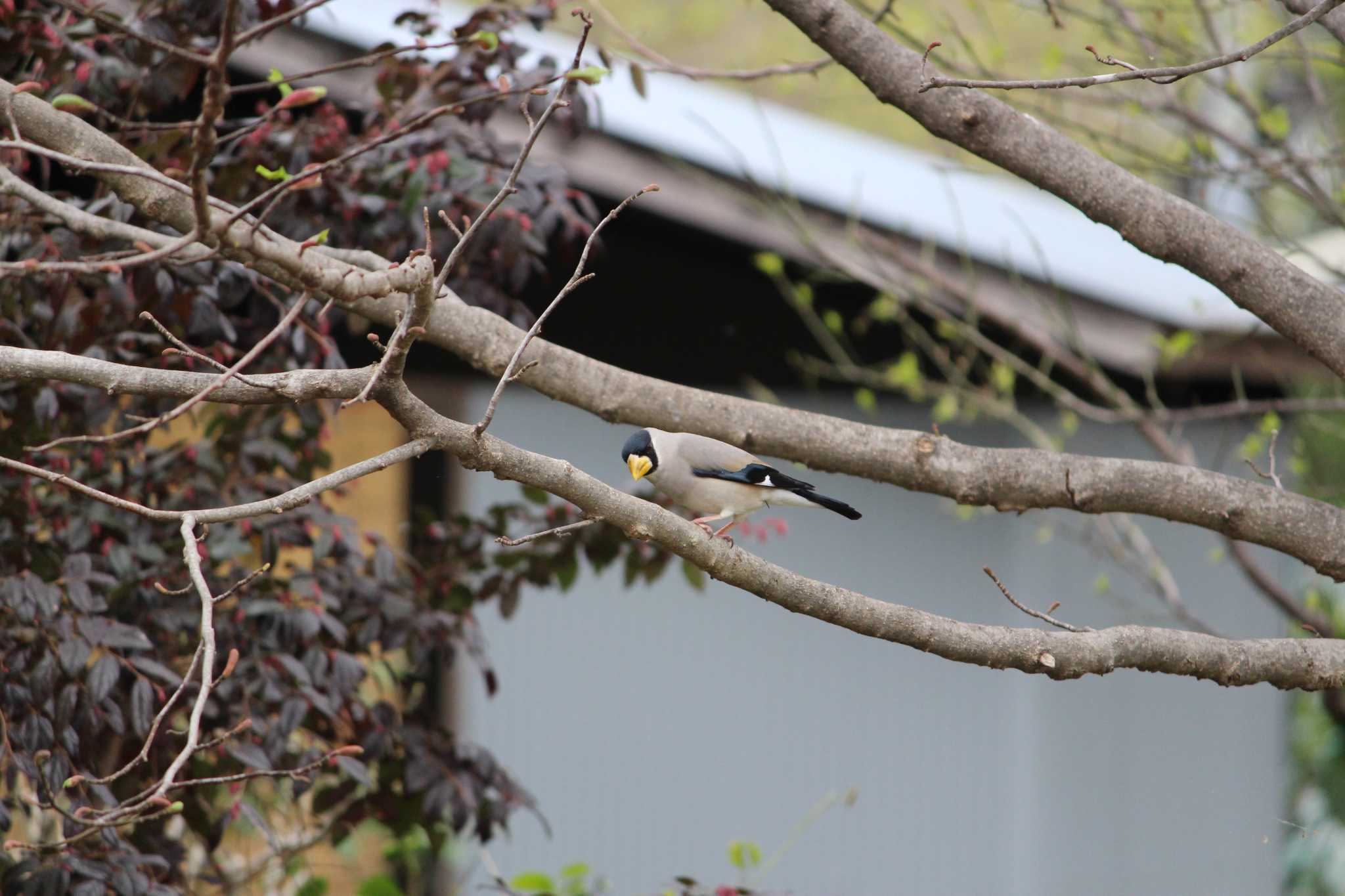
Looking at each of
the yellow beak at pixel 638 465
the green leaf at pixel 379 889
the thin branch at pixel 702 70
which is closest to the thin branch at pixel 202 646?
the yellow beak at pixel 638 465

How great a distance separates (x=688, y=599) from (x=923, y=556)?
44.5 inches

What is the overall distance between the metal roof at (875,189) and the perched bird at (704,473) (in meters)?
1.78

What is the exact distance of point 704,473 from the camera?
3.03m

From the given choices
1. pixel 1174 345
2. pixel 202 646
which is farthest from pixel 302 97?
pixel 1174 345

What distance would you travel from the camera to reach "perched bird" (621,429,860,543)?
117 inches

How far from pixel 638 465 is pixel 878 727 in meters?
3.59

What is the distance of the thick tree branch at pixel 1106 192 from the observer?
268 cm

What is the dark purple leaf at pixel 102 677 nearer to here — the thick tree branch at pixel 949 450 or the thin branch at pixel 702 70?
the thick tree branch at pixel 949 450

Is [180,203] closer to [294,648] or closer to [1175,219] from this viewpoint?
[294,648]

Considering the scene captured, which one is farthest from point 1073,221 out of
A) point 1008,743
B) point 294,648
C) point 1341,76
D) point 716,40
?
point 716,40

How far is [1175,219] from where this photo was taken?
8.85 ft

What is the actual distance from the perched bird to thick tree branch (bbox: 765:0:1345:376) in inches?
33.1

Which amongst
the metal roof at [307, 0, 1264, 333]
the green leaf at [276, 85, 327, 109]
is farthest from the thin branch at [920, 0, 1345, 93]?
the metal roof at [307, 0, 1264, 333]

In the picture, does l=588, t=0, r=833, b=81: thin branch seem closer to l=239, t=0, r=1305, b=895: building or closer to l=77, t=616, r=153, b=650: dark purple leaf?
l=239, t=0, r=1305, b=895: building
